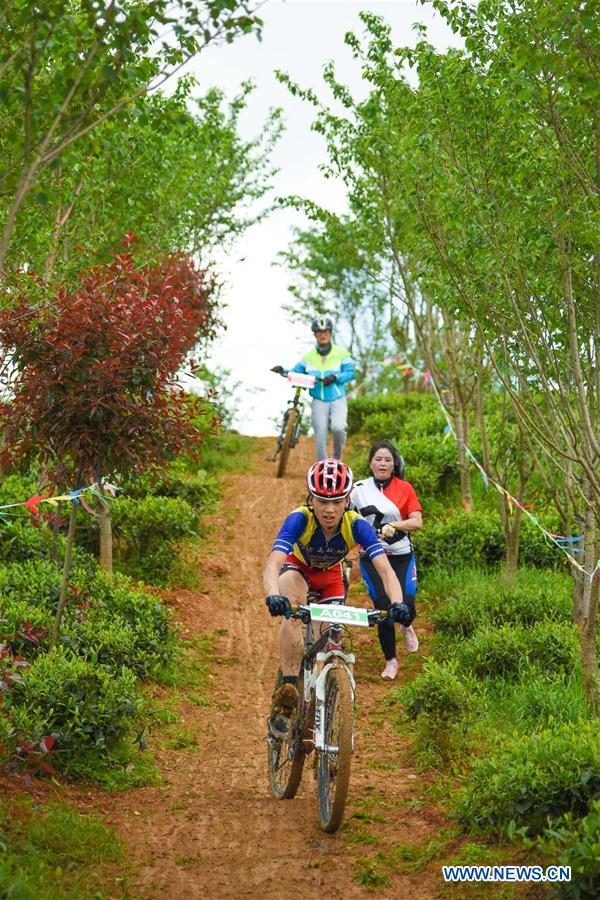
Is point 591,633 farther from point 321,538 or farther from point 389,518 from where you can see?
point 389,518

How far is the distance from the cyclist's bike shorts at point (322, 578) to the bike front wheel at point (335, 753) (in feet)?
3.54

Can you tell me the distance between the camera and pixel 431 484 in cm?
1526

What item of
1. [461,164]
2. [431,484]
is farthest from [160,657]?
[431,484]

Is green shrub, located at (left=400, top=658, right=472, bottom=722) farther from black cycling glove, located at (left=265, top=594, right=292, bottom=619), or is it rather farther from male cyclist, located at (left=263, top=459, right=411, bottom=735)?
black cycling glove, located at (left=265, top=594, right=292, bottom=619)

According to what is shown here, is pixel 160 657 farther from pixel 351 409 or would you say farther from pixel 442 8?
pixel 351 409

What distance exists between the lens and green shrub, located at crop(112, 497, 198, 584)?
12.0 m

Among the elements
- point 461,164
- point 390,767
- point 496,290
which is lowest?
point 390,767

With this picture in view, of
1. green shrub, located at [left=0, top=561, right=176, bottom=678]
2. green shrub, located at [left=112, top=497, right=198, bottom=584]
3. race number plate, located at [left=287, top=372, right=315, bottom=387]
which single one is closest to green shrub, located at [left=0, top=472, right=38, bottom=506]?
green shrub, located at [left=112, top=497, right=198, bottom=584]

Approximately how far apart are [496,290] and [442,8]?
211 cm

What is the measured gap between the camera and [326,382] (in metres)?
Answer: 13.6

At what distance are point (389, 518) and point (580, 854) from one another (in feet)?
15.7

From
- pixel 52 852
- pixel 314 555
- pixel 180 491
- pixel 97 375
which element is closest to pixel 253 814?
pixel 52 852

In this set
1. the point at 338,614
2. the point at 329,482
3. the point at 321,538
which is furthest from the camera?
the point at 321,538

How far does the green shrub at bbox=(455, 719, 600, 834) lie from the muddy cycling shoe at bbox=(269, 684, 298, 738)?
1.15 meters
